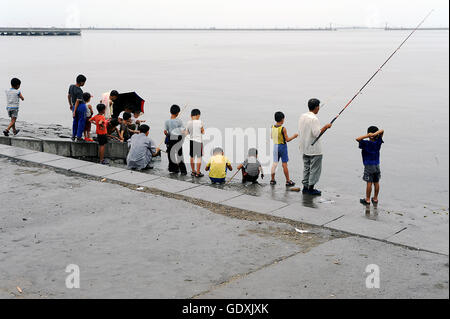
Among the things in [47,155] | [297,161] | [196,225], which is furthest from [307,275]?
[297,161]

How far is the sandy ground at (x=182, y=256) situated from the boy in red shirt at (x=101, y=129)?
137 inches

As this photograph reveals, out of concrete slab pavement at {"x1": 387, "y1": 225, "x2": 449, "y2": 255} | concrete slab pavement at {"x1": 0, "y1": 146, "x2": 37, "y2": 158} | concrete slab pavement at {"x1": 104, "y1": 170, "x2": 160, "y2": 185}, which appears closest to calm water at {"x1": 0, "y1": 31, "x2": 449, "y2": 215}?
concrete slab pavement at {"x1": 387, "y1": 225, "x2": 449, "y2": 255}

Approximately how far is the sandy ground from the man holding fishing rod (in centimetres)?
218

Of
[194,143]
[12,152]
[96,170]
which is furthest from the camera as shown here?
[12,152]

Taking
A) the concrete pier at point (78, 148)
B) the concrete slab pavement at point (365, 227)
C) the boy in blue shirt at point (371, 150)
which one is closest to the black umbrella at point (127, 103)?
the concrete pier at point (78, 148)

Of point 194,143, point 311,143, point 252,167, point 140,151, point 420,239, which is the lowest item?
point 420,239

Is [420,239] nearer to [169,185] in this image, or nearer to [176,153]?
[169,185]

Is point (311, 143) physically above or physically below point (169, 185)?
above

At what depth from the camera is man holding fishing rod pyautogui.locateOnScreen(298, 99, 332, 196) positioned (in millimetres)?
8734

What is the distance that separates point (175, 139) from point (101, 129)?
71.4 inches

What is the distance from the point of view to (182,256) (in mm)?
5777

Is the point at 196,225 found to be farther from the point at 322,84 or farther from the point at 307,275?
the point at 322,84

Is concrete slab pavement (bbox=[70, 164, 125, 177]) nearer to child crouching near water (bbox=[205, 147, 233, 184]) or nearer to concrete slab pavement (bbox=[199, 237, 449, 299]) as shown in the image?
child crouching near water (bbox=[205, 147, 233, 184])

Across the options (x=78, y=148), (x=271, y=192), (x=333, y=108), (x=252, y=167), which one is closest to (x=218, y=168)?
(x=252, y=167)
